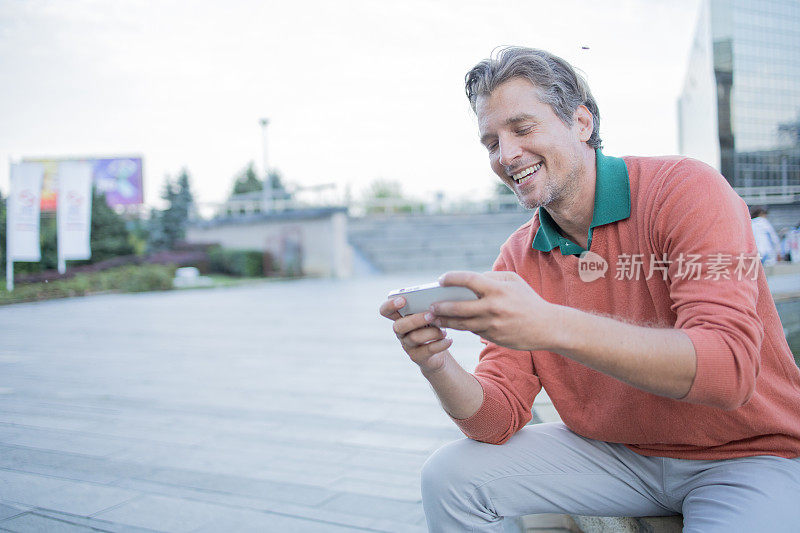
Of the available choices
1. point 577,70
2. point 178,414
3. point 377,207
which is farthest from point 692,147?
point 377,207

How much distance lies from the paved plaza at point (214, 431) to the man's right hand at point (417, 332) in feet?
4.12

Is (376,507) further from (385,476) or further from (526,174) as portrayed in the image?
(526,174)

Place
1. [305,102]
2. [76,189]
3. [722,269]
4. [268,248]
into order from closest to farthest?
[722,269] < [305,102] < [76,189] < [268,248]

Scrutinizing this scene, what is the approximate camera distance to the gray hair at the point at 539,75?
1.68 meters

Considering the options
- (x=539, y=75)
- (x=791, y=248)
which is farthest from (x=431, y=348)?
(x=791, y=248)

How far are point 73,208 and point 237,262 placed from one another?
328 inches

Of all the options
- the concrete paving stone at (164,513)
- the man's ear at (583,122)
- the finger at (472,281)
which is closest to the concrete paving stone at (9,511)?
the concrete paving stone at (164,513)

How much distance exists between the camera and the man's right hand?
1259 millimetres

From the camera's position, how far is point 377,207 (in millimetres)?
26766

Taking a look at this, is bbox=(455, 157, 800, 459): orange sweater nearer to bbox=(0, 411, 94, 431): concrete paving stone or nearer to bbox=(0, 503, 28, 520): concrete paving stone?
bbox=(0, 503, 28, 520): concrete paving stone

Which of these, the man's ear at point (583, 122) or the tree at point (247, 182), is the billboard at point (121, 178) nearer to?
the tree at point (247, 182)

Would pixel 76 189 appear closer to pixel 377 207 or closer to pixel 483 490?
pixel 483 490

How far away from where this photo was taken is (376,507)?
8.27ft

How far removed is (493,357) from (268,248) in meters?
19.9
